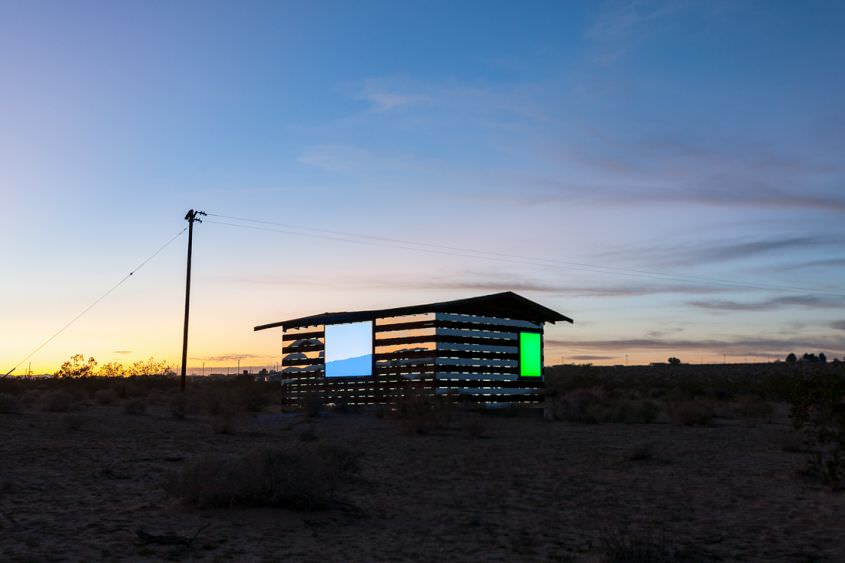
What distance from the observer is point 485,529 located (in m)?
9.19

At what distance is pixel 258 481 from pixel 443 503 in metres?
2.65

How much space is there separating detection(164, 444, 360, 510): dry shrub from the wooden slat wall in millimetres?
13696

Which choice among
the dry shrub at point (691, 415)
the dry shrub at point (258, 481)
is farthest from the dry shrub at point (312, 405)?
the dry shrub at point (258, 481)

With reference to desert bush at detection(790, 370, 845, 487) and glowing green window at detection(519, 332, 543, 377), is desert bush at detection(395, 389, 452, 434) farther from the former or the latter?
desert bush at detection(790, 370, 845, 487)

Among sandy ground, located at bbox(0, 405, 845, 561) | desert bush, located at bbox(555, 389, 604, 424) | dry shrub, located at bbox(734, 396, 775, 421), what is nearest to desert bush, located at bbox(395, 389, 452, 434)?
sandy ground, located at bbox(0, 405, 845, 561)

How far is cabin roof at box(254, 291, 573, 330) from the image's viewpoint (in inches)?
1029

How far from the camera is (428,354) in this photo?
25.9 metres

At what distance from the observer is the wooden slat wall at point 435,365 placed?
25.9 m

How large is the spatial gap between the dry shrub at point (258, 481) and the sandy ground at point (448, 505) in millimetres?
201

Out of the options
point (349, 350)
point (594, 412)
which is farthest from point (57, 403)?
point (594, 412)

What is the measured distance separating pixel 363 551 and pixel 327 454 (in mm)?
3499

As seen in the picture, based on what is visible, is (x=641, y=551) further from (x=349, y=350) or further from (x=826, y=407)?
(x=349, y=350)

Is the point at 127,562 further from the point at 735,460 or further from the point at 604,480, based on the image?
the point at 735,460

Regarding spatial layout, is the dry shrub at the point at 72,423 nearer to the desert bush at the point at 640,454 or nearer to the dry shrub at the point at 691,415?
the desert bush at the point at 640,454
